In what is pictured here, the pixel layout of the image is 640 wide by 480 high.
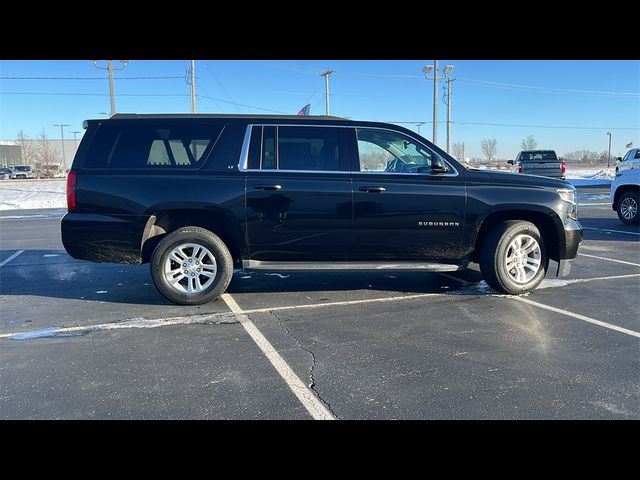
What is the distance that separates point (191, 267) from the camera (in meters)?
5.27

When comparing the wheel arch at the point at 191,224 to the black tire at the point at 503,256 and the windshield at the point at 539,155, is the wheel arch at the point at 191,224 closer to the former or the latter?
the black tire at the point at 503,256

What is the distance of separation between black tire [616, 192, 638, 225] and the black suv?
23.5ft

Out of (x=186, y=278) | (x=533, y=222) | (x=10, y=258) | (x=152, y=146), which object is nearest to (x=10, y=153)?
(x=10, y=258)

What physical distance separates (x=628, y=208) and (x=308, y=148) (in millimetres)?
9710

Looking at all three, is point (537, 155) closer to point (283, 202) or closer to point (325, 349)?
point (283, 202)

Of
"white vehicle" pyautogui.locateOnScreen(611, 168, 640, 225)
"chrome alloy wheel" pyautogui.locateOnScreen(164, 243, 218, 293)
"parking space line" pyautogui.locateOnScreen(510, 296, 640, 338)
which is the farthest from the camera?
"white vehicle" pyautogui.locateOnScreen(611, 168, 640, 225)

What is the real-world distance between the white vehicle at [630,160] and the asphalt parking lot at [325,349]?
24.8 feet

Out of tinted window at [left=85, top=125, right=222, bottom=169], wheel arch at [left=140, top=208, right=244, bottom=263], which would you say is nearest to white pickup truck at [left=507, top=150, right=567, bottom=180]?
wheel arch at [left=140, top=208, right=244, bottom=263]

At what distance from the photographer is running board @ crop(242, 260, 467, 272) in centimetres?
534

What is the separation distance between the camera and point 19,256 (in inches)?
327

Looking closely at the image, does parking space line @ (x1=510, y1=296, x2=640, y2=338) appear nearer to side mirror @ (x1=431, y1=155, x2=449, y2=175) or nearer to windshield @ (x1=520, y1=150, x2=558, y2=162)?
side mirror @ (x1=431, y1=155, x2=449, y2=175)

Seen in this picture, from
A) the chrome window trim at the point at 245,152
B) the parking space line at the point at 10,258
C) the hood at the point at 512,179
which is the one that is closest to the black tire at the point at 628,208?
the hood at the point at 512,179
